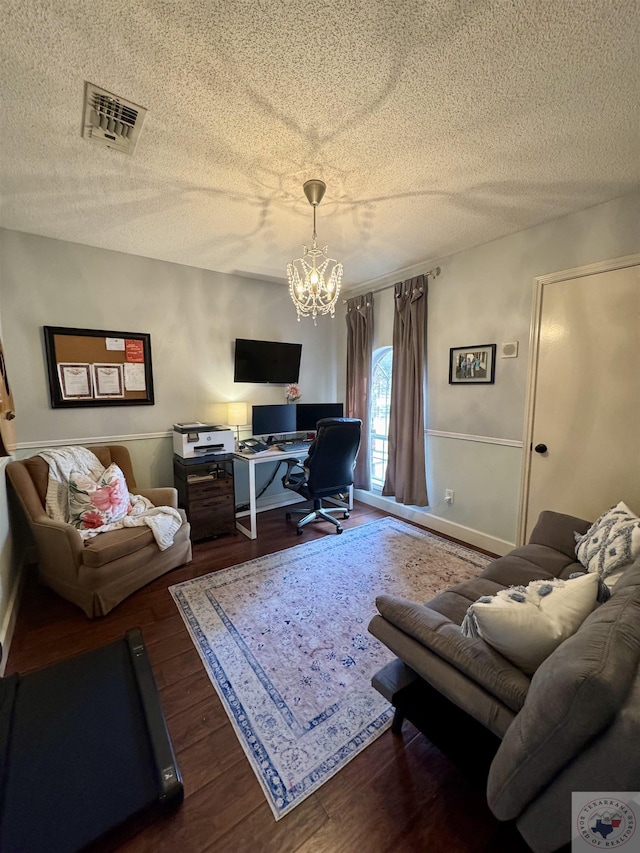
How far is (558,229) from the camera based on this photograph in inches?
94.8

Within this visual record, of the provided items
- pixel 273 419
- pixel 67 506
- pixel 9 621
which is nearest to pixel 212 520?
pixel 67 506

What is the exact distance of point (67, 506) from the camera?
2424 mm

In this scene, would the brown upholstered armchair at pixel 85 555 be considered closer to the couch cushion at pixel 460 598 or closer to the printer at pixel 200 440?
the printer at pixel 200 440

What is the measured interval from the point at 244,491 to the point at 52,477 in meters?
1.80

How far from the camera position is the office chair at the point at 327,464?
10.1 ft

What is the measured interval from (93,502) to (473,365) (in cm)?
321

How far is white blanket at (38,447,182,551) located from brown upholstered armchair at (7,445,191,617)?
0.04m

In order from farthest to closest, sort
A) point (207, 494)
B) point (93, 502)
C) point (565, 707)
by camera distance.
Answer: point (207, 494)
point (93, 502)
point (565, 707)

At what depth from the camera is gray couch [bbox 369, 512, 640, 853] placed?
2.37 feet

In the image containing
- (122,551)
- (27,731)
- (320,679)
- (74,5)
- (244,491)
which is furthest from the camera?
(244,491)

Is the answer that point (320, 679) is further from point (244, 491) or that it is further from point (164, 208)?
point (164, 208)

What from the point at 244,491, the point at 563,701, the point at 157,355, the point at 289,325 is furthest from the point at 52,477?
the point at 563,701

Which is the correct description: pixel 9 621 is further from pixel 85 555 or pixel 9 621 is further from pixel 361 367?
pixel 361 367

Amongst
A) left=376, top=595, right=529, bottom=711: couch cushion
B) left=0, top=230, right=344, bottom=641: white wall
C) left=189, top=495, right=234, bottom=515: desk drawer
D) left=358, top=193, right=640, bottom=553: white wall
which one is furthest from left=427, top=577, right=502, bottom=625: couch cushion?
left=0, top=230, right=344, bottom=641: white wall
